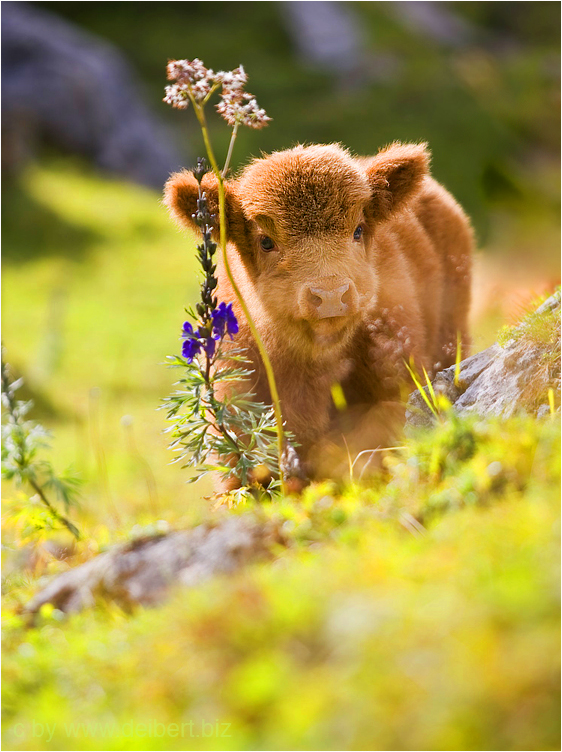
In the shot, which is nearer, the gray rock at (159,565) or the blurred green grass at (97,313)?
the gray rock at (159,565)

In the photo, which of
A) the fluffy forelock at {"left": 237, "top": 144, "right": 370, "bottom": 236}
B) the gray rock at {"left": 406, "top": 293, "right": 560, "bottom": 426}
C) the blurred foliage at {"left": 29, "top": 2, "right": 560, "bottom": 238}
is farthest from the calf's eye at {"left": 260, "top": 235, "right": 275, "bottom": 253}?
the blurred foliage at {"left": 29, "top": 2, "right": 560, "bottom": 238}

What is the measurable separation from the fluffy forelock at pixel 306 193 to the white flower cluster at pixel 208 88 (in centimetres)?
68

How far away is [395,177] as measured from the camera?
421cm

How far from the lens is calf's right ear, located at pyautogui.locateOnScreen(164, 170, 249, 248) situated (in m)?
3.94

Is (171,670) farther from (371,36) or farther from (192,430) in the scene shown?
(371,36)

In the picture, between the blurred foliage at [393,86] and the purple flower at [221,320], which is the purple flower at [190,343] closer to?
the purple flower at [221,320]

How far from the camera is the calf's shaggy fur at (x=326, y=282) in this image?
149 inches

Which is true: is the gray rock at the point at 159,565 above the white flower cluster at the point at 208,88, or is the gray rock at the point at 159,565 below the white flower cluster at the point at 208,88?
below

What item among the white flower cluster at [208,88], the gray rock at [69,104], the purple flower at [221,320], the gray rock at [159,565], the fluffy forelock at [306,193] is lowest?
the gray rock at [159,565]

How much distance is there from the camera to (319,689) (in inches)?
63.1

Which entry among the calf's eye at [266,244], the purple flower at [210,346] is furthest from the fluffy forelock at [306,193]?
the purple flower at [210,346]

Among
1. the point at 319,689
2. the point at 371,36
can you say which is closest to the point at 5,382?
the point at 319,689

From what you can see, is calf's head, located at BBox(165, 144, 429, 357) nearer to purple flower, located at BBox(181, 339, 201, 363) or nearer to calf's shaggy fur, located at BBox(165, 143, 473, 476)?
calf's shaggy fur, located at BBox(165, 143, 473, 476)

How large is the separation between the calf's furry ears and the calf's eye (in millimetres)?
Answer: 697
